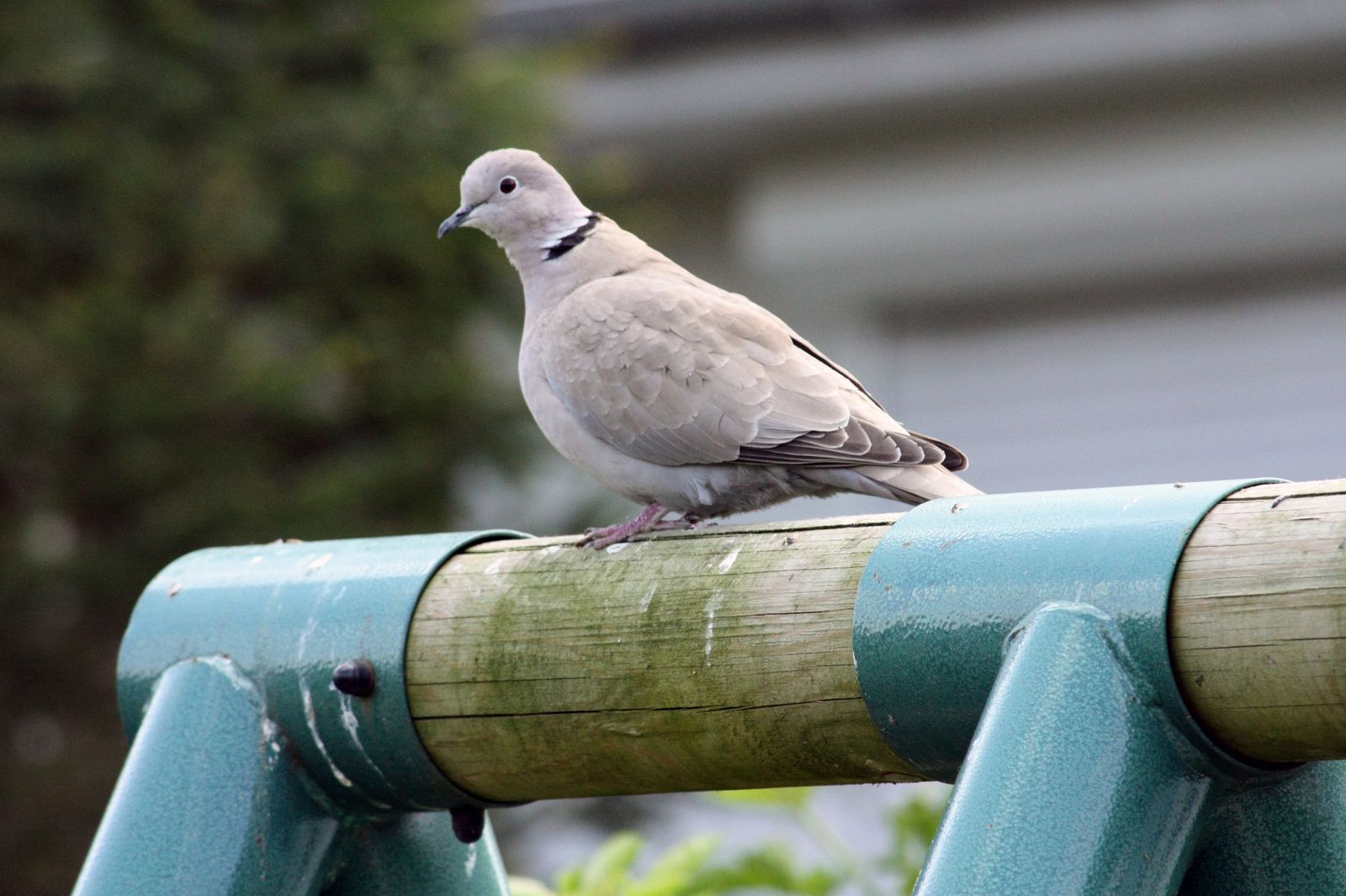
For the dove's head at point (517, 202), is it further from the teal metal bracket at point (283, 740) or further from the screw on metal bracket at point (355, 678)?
the screw on metal bracket at point (355, 678)

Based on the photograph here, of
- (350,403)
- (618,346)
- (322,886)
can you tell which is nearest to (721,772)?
(322,886)

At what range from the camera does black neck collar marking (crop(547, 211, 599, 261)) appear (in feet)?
10.9

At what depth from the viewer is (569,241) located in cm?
335

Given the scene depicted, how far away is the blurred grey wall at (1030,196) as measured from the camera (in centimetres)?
681

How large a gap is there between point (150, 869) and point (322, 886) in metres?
0.25

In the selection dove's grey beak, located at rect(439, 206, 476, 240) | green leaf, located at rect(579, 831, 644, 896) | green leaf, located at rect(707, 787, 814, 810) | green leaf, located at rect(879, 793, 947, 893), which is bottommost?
green leaf, located at rect(879, 793, 947, 893)

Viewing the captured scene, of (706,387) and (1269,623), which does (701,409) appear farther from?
(1269,623)

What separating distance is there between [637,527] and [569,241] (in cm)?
97

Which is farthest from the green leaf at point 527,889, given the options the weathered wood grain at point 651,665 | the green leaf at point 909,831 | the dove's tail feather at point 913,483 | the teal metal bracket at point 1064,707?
the teal metal bracket at point 1064,707

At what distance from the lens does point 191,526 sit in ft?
20.0

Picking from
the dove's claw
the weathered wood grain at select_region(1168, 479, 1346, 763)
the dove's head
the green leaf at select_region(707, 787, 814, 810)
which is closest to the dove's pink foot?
the dove's claw

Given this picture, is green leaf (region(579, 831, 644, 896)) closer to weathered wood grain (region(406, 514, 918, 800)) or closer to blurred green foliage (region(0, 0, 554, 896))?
weathered wood grain (region(406, 514, 918, 800))

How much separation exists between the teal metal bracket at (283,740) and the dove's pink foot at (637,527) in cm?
15

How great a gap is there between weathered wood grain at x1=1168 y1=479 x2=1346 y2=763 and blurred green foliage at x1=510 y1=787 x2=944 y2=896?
110 centimetres
